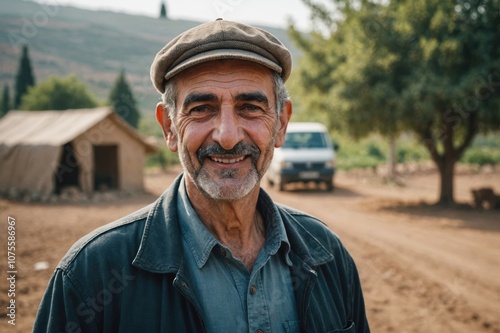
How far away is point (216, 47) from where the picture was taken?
184cm

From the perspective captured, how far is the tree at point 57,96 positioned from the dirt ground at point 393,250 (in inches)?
1073

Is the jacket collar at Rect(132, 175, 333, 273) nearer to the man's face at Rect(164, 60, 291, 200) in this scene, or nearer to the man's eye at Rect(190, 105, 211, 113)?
the man's face at Rect(164, 60, 291, 200)

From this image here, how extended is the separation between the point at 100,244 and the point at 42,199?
13.6 meters

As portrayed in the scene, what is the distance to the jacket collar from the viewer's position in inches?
64.8

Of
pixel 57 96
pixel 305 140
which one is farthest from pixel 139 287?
pixel 57 96

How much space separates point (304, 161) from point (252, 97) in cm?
1304

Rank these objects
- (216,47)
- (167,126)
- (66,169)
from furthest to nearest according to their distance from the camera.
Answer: (66,169)
(167,126)
(216,47)

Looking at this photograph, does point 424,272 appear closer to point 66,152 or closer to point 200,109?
point 200,109

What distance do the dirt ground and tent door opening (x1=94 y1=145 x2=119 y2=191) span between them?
225 centimetres

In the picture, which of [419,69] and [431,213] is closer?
[419,69]

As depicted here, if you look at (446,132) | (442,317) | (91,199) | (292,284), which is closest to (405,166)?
(446,132)

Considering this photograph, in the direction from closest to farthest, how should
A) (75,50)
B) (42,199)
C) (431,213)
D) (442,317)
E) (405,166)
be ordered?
(442,317)
(431,213)
(42,199)
(405,166)
(75,50)

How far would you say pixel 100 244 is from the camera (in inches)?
65.9

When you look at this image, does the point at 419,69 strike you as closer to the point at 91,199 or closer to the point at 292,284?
the point at 292,284
